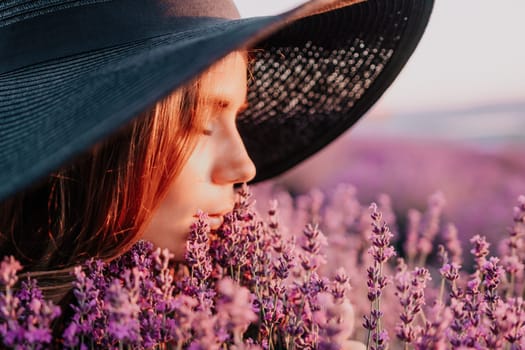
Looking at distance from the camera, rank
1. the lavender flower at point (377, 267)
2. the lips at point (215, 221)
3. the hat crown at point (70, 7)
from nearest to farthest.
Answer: the lavender flower at point (377, 267), the hat crown at point (70, 7), the lips at point (215, 221)

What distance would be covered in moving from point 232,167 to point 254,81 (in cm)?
81

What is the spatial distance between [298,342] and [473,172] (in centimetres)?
411

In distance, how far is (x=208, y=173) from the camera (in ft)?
5.28

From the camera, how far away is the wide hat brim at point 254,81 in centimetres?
107

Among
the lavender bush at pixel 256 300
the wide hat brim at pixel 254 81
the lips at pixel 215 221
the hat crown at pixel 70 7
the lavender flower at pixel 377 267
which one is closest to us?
the lavender bush at pixel 256 300

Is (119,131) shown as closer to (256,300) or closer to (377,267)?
(256,300)

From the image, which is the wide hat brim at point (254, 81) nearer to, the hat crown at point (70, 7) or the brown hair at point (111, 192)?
the hat crown at point (70, 7)

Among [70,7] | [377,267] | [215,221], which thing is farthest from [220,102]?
[377,267]

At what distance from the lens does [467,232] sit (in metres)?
4.34

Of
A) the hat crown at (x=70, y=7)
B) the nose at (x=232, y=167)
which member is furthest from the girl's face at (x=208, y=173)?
the hat crown at (x=70, y=7)

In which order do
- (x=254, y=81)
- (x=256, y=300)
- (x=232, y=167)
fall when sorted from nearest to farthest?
(x=256, y=300) < (x=232, y=167) < (x=254, y=81)

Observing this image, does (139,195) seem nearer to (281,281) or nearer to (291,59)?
(281,281)

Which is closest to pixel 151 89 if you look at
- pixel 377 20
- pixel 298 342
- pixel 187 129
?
pixel 187 129

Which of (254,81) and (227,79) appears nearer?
(227,79)
